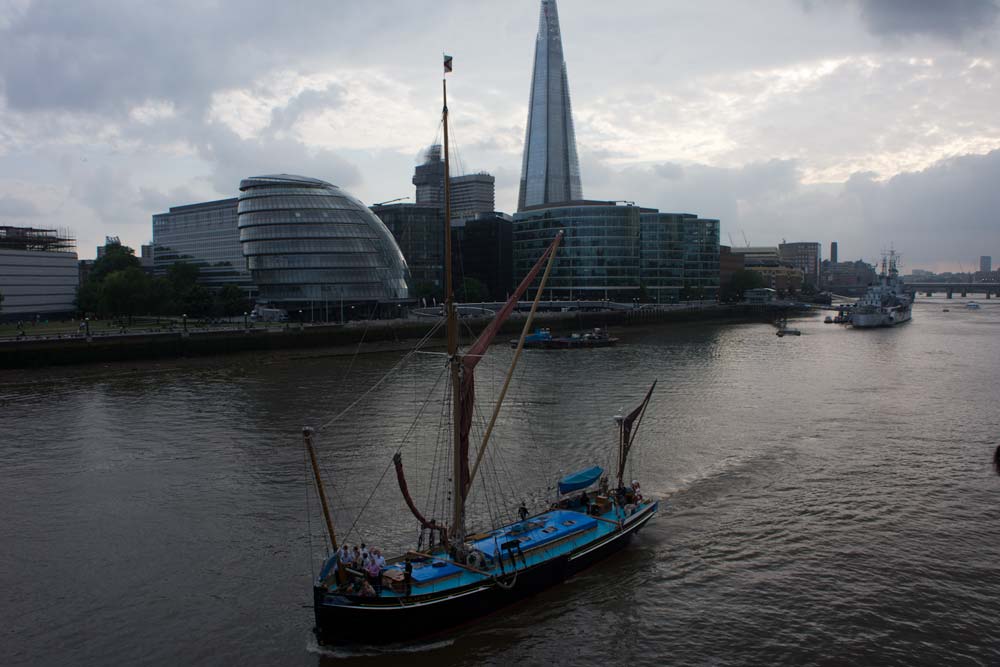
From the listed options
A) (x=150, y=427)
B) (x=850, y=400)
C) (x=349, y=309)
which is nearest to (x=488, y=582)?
(x=150, y=427)

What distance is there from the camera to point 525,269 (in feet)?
526

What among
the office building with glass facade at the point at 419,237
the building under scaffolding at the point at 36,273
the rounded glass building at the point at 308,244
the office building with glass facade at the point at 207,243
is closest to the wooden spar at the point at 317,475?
the rounded glass building at the point at 308,244

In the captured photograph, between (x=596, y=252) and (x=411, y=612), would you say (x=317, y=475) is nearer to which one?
(x=411, y=612)

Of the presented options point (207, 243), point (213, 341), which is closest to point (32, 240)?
point (207, 243)

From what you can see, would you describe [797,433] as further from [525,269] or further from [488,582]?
[525,269]

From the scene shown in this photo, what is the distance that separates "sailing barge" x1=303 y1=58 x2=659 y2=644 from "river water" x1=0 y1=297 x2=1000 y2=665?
1.92 feet

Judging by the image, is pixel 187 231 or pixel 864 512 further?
pixel 187 231

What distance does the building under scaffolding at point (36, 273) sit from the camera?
101 m

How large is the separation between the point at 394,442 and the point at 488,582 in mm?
16793

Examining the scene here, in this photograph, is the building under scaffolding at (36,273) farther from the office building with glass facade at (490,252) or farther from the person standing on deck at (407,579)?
the person standing on deck at (407,579)

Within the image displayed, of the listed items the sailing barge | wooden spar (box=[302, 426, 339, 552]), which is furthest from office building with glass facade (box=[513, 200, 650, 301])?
wooden spar (box=[302, 426, 339, 552])

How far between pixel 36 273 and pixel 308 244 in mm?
39993

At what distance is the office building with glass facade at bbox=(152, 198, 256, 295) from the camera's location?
138375 mm

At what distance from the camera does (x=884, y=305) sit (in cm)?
13225
